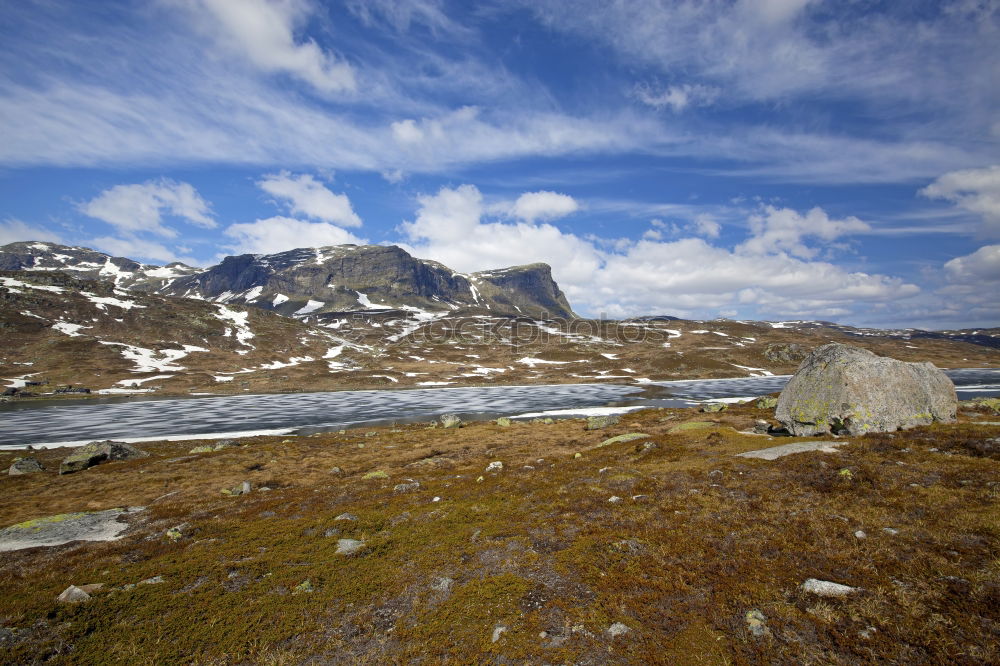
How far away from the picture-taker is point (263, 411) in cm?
7381

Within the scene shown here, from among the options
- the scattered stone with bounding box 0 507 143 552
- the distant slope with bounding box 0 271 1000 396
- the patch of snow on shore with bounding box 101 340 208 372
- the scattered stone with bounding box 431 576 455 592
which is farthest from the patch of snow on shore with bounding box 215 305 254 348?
the scattered stone with bounding box 431 576 455 592

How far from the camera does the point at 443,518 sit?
15.0 m

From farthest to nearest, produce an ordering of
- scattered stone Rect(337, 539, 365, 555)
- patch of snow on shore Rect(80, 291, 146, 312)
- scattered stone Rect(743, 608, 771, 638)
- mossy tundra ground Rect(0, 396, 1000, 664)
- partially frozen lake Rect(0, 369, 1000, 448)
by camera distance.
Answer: patch of snow on shore Rect(80, 291, 146, 312)
partially frozen lake Rect(0, 369, 1000, 448)
scattered stone Rect(337, 539, 365, 555)
mossy tundra ground Rect(0, 396, 1000, 664)
scattered stone Rect(743, 608, 771, 638)

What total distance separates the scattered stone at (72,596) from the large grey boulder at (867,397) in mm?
29555

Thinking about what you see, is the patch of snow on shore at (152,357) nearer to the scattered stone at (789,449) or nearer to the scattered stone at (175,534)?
the scattered stone at (175,534)

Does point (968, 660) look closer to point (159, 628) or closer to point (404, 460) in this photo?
point (159, 628)

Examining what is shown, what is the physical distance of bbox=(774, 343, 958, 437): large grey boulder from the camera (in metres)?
21.1

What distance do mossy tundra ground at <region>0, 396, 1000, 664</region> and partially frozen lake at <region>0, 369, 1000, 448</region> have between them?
40.0 m

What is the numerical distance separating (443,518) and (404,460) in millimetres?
17440

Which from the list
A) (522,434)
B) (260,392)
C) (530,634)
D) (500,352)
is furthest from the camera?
(500,352)

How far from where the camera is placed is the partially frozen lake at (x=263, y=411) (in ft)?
177

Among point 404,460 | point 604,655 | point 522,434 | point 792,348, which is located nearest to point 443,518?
point 604,655

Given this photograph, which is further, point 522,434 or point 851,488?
point 522,434

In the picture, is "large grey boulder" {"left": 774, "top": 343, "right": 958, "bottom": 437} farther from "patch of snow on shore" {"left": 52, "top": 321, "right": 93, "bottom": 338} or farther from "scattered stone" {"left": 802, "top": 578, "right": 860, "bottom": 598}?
"patch of snow on shore" {"left": 52, "top": 321, "right": 93, "bottom": 338}
